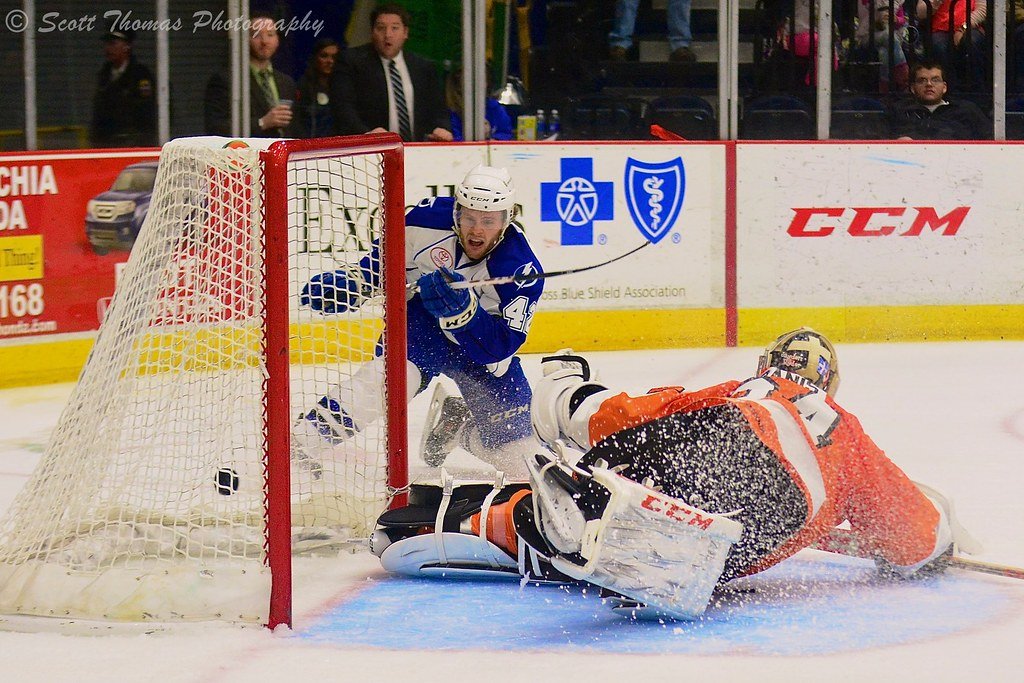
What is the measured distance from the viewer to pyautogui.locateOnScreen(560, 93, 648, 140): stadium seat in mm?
6531

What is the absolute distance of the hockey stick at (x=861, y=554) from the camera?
125 inches

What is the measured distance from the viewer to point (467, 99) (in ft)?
21.1

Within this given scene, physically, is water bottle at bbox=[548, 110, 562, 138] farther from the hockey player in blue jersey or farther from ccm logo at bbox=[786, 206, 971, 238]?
the hockey player in blue jersey

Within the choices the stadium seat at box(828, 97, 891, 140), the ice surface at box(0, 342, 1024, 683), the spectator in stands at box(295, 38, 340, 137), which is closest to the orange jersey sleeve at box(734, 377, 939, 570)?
the ice surface at box(0, 342, 1024, 683)

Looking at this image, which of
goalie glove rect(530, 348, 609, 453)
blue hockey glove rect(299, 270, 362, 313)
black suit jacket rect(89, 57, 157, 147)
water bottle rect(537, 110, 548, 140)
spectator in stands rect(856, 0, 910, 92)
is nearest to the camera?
goalie glove rect(530, 348, 609, 453)

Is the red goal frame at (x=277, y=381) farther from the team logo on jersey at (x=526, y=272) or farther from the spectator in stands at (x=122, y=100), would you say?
the spectator in stands at (x=122, y=100)

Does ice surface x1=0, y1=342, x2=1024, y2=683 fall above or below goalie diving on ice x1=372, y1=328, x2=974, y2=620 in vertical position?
below

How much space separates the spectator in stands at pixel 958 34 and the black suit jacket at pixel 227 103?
9.33 ft

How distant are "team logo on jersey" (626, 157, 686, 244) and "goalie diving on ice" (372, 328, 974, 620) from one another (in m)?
3.27

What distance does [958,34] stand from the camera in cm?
687

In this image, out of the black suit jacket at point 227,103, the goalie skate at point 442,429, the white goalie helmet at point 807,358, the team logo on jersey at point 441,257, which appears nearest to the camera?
the white goalie helmet at point 807,358

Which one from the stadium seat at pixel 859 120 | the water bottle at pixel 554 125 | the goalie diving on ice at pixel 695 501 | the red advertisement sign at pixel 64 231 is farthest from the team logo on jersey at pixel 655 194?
the goalie diving on ice at pixel 695 501

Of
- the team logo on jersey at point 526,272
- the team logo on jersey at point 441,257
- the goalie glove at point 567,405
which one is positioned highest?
the team logo on jersey at point 441,257

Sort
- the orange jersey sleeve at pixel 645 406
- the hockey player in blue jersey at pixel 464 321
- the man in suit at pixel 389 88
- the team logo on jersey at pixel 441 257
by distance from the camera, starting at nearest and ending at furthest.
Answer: the orange jersey sleeve at pixel 645 406 → the hockey player in blue jersey at pixel 464 321 → the team logo on jersey at pixel 441 257 → the man in suit at pixel 389 88
